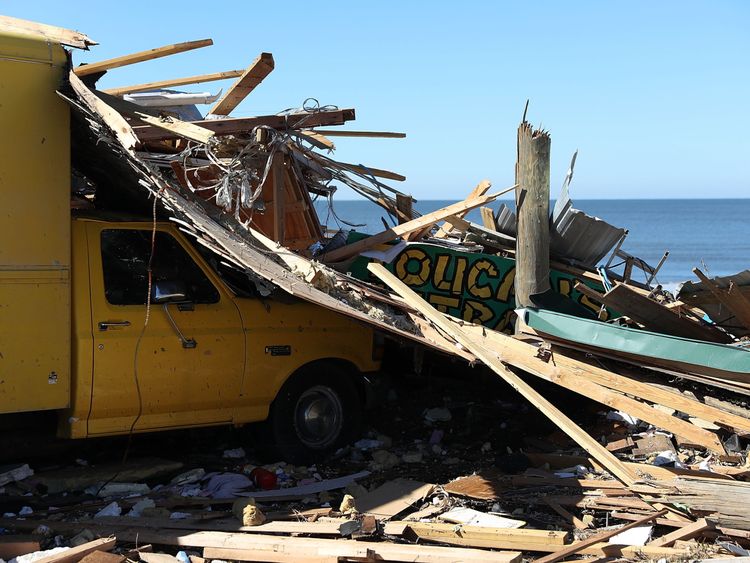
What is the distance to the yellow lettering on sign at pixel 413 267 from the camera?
9.43 meters

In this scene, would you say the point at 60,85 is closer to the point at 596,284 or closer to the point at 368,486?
the point at 368,486

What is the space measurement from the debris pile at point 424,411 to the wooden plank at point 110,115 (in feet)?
0.05

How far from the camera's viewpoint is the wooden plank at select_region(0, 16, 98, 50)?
6785 millimetres

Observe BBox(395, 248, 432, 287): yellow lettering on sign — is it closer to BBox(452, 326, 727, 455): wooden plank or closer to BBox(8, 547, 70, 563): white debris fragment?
BBox(452, 326, 727, 455): wooden plank

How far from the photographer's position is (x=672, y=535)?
5.84 m

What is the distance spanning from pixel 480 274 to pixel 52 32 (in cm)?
484

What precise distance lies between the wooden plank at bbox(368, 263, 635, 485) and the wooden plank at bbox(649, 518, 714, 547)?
46 cm

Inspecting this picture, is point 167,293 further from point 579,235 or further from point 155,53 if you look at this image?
point 579,235

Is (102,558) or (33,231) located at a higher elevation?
(33,231)

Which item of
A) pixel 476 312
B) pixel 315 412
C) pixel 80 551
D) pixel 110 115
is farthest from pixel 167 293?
pixel 476 312

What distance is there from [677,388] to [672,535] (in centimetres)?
137

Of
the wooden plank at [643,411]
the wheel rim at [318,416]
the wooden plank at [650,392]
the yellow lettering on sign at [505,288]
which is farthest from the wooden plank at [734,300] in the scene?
the wheel rim at [318,416]

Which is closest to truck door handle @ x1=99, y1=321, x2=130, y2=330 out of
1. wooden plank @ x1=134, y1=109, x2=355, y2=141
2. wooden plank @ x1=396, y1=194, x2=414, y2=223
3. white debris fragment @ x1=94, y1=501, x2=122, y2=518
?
white debris fragment @ x1=94, y1=501, x2=122, y2=518

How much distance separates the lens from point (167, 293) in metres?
6.95
